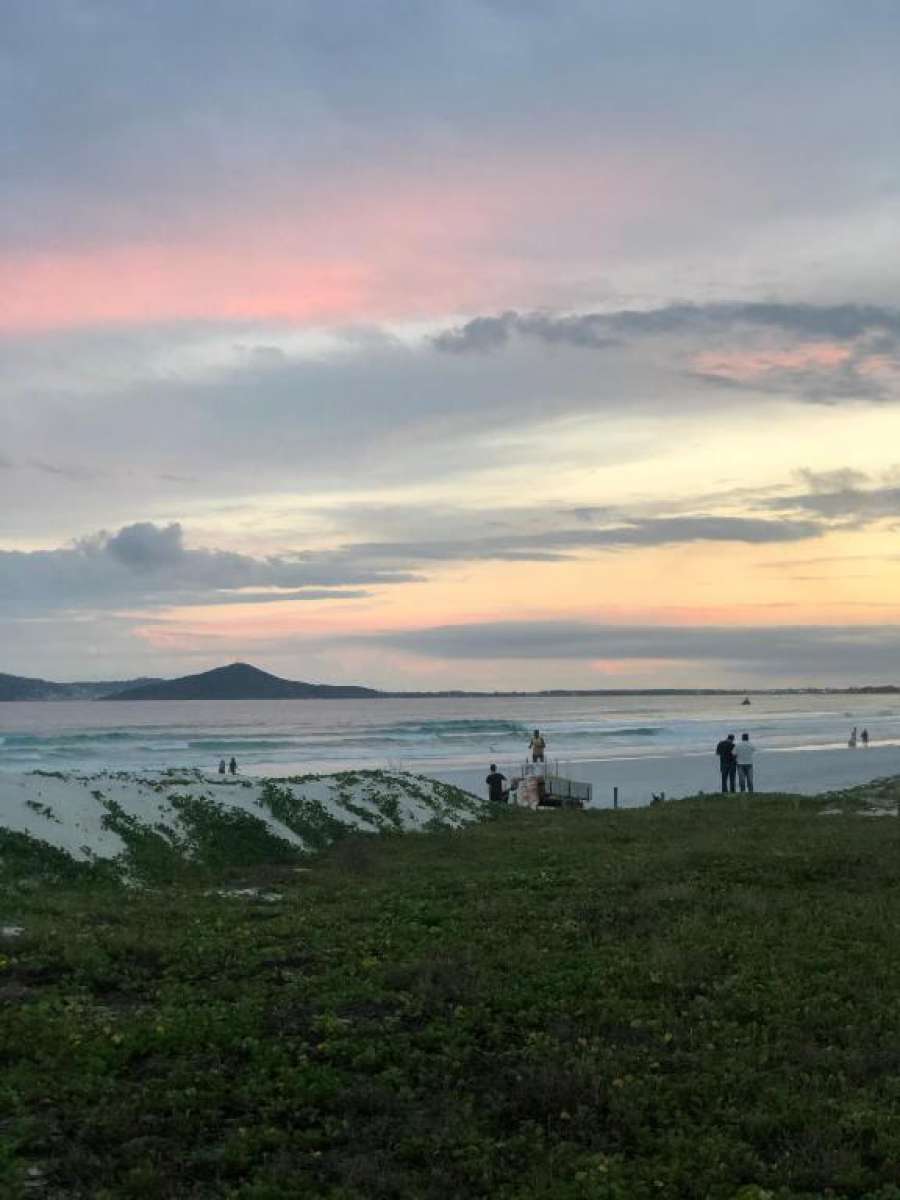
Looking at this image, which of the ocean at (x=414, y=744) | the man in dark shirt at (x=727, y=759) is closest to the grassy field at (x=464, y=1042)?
the man in dark shirt at (x=727, y=759)

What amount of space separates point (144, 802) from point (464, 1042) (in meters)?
17.7

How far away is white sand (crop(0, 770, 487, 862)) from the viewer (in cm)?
2341

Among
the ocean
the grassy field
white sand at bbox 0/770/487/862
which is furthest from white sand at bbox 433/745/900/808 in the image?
the grassy field

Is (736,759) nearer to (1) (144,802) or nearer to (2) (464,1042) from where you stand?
(1) (144,802)

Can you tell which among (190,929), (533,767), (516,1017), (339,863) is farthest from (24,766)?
(516,1017)

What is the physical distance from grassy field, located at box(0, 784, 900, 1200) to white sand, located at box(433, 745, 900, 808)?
34284mm

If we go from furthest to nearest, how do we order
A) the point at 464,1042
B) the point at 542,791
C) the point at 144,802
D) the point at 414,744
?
1. the point at 414,744
2. the point at 542,791
3. the point at 144,802
4. the point at 464,1042

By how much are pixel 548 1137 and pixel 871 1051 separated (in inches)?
130

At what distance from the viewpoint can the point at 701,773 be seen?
6512 centimetres

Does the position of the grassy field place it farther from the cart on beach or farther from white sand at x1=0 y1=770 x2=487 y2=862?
the cart on beach

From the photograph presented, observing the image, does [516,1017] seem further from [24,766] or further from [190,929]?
[24,766]

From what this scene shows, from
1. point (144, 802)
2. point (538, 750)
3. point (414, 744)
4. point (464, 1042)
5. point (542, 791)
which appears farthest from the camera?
point (414, 744)

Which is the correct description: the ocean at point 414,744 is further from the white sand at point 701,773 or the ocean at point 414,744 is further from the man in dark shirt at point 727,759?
the man in dark shirt at point 727,759

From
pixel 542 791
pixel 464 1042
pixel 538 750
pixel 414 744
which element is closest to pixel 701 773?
pixel 538 750
